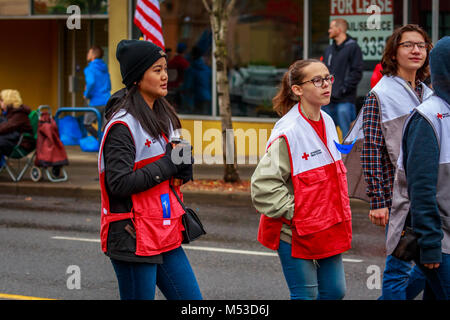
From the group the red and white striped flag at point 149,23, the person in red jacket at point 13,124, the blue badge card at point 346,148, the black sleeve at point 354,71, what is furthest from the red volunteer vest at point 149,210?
the person in red jacket at point 13,124

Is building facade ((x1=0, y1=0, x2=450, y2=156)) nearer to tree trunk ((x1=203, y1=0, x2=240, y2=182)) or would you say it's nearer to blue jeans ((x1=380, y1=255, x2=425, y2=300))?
tree trunk ((x1=203, y1=0, x2=240, y2=182))

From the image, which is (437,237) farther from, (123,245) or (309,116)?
(123,245)

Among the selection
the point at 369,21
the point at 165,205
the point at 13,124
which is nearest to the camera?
the point at 165,205

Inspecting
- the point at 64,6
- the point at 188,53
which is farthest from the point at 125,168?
the point at 64,6

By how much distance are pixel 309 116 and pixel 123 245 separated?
4.37 feet

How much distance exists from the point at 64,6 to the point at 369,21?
266 inches

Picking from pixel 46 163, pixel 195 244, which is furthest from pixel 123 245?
pixel 46 163

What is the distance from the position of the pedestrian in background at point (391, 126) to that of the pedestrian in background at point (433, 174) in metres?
0.82

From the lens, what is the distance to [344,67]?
12648 millimetres

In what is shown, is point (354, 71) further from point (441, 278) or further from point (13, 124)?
point (441, 278)

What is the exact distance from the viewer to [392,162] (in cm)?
513

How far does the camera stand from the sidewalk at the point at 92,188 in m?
11.6

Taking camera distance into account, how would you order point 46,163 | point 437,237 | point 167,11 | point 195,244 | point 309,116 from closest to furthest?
point 437,237 → point 309,116 → point 195,244 → point 46,163 → point 167,11

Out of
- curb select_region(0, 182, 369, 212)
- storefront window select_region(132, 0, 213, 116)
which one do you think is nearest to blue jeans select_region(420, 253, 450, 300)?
curb select_region(0, 182, 369, 212)
